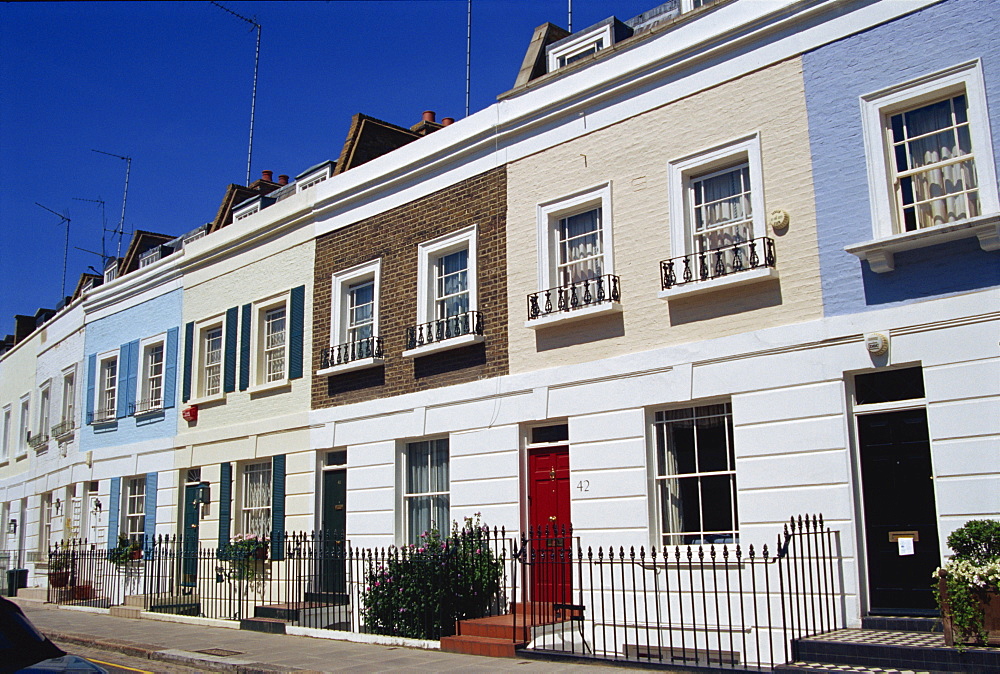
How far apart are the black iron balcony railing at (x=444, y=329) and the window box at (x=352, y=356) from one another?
2.52 feet

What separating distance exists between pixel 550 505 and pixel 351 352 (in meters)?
5.24

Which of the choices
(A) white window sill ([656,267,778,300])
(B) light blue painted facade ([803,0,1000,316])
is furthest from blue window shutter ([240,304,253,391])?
(B) light blue painted facade ([803,0,1000,316])

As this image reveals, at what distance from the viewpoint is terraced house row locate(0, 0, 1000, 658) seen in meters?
9.77

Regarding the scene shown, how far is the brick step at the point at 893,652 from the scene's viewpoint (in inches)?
304

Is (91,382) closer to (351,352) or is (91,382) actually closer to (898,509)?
(351,352)

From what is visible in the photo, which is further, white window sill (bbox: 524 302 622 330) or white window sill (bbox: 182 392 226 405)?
white window sill (bbox: 182 392 226 405)

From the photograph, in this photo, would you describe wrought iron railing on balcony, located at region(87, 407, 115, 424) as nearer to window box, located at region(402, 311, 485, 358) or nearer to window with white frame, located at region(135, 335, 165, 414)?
window with white frame, located at region(135, 335, 165, 414)

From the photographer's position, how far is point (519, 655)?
10.9 m

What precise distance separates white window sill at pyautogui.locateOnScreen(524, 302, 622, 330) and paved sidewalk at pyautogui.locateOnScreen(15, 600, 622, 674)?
451 centimetres

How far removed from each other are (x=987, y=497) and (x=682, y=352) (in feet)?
12.6

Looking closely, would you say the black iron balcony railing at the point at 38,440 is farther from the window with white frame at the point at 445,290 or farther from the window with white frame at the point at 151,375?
the window with white frame at the point at 445,290

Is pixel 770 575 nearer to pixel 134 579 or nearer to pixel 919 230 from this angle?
pixel 919 230

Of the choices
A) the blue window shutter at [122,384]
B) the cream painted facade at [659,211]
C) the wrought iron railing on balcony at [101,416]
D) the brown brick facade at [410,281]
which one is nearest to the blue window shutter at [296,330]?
the brown brick facade at [410,281]

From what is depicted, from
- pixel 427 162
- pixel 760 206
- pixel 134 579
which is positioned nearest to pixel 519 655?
pixel 760 206
